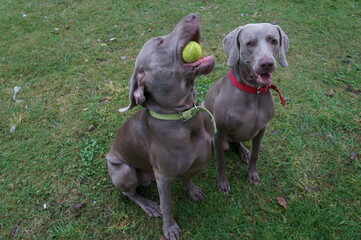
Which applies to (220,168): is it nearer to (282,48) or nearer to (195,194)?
(195,194)

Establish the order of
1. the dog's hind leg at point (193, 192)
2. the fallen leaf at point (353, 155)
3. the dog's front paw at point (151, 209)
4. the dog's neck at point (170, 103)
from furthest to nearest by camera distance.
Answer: the fallen leaf at point (353, 155) < the dog's hind leg at point (193, 192) < the dog's front paw at point (151, 209) < the dog's neck at point (170, 103)

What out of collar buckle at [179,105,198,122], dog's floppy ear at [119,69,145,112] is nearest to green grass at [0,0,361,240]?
collar buckle at [179,105,198,122]

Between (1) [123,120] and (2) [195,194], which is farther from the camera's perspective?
(1) [123,120]

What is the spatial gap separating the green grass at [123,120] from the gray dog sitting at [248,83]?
83 centimetres

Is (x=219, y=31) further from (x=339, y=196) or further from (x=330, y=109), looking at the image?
(x=339, y=196)

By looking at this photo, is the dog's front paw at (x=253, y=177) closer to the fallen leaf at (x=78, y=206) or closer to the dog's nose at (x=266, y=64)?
the dog's nose at (x=266, y=64)

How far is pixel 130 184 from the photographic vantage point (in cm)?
298

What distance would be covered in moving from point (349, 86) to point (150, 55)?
3.99 meters

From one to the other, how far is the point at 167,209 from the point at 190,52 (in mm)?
1560

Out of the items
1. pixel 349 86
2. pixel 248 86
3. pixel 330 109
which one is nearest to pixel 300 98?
pixel 330 109

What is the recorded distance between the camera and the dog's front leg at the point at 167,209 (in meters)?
2.63

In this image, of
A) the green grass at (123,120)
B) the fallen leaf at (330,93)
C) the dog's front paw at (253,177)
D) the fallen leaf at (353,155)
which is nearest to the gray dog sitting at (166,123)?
the green grass at (123,120)

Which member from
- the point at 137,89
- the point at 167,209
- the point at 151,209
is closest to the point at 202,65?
the point at 137,89

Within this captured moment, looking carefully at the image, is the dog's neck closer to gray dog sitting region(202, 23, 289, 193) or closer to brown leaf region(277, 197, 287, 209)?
gray dog sitting region(202, 23, 289, 193)
